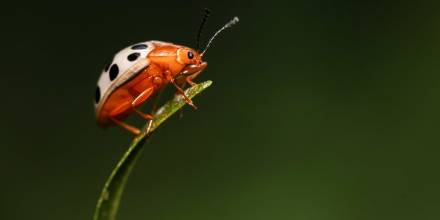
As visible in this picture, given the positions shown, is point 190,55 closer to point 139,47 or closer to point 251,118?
point 139,47

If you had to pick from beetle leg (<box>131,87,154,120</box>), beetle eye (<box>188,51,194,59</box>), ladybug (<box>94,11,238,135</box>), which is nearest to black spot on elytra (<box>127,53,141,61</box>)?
ladybug (<box>94,11,238,135</box>)

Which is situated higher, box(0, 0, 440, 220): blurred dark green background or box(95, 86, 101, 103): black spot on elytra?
box(95, 86, 101, 103): black spot on elytra

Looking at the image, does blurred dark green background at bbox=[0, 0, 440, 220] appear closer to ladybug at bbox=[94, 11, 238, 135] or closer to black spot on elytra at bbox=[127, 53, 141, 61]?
ladybug at bbox=[94, 11, 238, 135]

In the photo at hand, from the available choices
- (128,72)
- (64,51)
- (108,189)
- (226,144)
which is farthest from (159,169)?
(108,189)

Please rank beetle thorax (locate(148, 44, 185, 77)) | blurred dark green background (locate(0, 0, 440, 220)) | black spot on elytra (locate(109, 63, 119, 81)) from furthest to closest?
blurred dark green background (locate(0, 0, 440, 220)) → beetle thorax (locate(148, 44, 185, 77)) → black spot on elytra (locate(109, 63, 119, 81))

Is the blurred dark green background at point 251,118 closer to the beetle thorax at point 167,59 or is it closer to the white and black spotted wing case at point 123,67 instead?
the beetle thorax at point 167,59

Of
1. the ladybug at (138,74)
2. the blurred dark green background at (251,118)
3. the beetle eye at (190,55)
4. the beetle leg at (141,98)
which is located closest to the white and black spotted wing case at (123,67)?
the ladybug at (138,74)

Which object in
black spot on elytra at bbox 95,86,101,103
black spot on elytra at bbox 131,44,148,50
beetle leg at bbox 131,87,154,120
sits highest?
black spot on elytra at bbox 131,44,148,50

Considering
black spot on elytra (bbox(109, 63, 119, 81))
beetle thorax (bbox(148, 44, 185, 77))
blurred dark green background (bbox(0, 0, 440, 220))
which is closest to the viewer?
black spot on elytra (bbox(109, 63, 119, 81))
